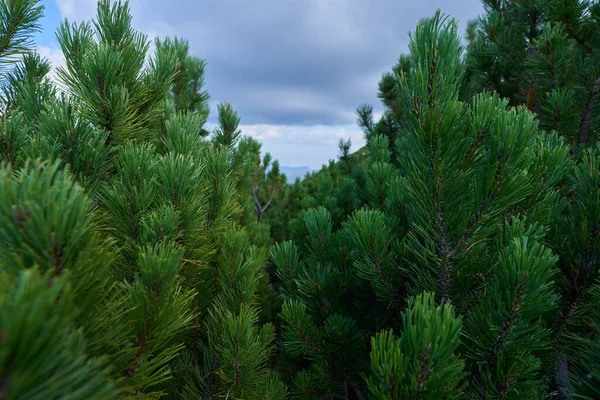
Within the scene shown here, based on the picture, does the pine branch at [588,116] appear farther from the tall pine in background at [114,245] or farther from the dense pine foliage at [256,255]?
the tall pine in background at [114,245]

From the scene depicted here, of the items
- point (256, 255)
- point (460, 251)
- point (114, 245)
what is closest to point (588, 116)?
point (460, 251)

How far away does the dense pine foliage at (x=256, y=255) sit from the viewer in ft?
2.25

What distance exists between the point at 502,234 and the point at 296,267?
3.47 ft

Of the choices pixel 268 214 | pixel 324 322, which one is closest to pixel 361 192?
pixel 324 322

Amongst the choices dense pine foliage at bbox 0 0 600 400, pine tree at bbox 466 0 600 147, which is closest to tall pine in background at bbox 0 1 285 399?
dense pine foliage at bbox 0 0 600 400

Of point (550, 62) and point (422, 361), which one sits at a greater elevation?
point (550, 62)

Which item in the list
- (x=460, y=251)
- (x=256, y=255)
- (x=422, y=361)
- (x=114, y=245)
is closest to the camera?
(x=422, y=361)

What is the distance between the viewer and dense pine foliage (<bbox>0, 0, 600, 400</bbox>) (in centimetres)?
69

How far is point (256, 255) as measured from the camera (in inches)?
72.6

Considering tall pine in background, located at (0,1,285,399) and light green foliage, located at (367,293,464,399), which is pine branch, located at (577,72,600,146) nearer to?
light green foliage, located at (367,293,464,399)

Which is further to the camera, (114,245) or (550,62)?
(550,62)

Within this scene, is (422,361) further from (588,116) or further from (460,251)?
(588,116)

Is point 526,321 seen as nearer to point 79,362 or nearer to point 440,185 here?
point 440,185

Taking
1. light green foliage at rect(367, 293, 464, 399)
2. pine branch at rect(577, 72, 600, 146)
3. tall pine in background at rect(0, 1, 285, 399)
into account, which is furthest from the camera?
pine branch at rect(577, 72, 600, 146)
